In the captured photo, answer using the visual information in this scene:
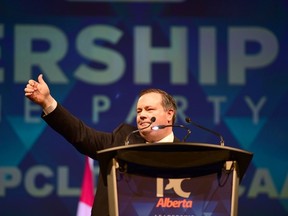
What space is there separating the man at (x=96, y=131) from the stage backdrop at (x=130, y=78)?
196 centimetres

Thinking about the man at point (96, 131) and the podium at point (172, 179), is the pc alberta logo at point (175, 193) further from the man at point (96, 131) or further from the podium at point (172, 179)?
the man at point (96, 131)

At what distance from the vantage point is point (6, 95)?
16.1 ft

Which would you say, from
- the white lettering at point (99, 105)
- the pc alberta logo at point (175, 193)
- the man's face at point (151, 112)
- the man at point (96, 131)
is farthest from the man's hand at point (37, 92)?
the white lettering at point (99, 105)

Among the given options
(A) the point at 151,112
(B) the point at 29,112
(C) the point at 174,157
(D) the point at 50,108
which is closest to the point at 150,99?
(A) the point at 151,112

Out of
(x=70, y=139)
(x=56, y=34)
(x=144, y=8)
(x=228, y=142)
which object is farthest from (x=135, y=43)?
(x=70, y=139)

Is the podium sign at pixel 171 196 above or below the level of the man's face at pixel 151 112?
below

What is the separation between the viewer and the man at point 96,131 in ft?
8.85

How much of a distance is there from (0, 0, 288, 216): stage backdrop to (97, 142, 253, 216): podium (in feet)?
9.18

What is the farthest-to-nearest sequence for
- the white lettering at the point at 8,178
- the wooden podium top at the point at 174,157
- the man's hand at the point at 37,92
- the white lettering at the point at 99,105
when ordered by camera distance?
the white lettering at the point at 99,105 → the white lettering at the point at 8,178 → the man's hand at the point at 37,92 → the wooden podium top at the point at 174,157

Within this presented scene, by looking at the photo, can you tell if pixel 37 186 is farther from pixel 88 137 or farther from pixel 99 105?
pixel 88 137

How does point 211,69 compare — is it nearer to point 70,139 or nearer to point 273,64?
point 273,64

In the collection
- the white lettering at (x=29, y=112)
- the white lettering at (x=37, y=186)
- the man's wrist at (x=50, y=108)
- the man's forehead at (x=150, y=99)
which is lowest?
the white lettering at (x=37, y=186)

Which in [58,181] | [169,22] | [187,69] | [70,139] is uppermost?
[169,22]

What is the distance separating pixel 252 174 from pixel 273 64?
0.87 meters
